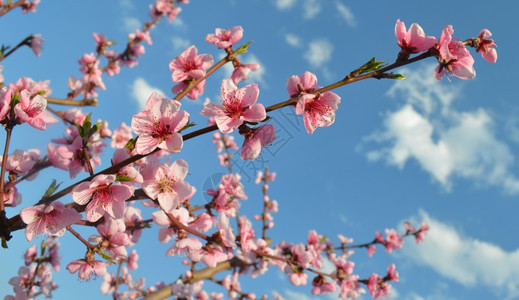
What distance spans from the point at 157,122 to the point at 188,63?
3.83ft

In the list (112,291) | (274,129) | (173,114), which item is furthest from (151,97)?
(112,291)

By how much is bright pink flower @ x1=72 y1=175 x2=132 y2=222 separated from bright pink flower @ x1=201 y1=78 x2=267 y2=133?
627 millimetres

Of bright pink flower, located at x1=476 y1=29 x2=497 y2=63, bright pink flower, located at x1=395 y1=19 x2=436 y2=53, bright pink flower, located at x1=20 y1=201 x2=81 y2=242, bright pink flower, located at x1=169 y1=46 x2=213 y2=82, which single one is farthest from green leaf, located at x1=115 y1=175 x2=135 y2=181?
bright pink flower, located at x1=476 y1=29 x2=497 y2=63

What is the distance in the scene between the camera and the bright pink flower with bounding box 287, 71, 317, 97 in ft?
6.84

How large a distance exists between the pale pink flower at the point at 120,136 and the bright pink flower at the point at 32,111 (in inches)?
196

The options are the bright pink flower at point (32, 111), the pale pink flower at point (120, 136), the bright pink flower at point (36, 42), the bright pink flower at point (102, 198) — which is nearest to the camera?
the bright pink flower at point (102, 198)

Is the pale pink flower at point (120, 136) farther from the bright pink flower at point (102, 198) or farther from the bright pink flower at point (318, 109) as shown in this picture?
the bright pink flower at point (318, 109)

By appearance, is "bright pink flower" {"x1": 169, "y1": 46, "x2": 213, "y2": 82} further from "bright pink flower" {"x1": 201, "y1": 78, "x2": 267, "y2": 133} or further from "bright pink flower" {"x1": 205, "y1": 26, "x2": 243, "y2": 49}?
"bright pink flower" {"x1": 201, "y1": 78, "x2": 267, "y2": 133}

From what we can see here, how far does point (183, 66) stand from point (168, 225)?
Answer: 1.35 m

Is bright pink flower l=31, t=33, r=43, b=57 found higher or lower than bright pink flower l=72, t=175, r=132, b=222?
higher

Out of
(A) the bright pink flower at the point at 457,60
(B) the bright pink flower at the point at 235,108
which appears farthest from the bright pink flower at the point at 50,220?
(A) the bright pink flower at the point at 457,60

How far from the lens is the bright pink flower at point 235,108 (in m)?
1.87

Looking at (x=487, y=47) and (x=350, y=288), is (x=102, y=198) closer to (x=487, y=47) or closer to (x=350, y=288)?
(x=487, y=47)

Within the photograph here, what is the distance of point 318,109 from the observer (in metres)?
2.05
